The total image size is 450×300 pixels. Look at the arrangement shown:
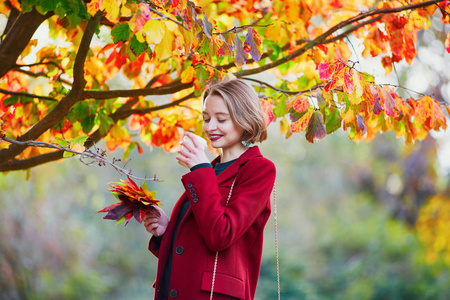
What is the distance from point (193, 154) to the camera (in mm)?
1479

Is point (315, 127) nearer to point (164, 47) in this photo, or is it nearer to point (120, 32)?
point (164, 47)

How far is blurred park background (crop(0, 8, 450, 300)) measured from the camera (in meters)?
7.14

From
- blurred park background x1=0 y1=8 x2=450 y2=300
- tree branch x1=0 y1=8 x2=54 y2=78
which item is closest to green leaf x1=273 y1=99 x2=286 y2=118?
tree branch x1=0 y1=8 x2=54 y2=78

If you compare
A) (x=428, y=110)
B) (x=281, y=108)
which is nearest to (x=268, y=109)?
(x=281, y=108)

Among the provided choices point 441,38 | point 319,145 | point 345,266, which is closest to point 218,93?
point 441,38

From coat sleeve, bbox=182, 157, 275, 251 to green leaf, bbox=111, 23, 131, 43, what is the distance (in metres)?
0.52

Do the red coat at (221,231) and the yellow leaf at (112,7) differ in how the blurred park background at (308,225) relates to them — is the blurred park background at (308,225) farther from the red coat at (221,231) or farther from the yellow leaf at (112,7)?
the yellow leaf at (112,7)

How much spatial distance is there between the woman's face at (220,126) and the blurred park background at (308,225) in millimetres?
5234

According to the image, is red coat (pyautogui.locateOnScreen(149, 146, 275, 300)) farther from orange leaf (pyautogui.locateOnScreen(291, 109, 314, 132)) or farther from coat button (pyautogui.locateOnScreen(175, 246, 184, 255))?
orange leaf (pyautogui.locateOnScreen(291, 109, 314, 132))

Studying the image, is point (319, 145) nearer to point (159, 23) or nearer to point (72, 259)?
point (72, 259)

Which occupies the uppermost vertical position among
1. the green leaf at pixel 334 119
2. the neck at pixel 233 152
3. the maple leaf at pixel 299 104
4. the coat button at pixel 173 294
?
the maple leaf at pixel 299 104

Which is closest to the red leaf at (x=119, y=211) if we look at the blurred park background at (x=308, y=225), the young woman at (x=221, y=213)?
the young woman at (x=221, y=213)

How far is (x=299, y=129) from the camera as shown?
1699 millimetres

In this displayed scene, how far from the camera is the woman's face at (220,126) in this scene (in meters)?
1.53
